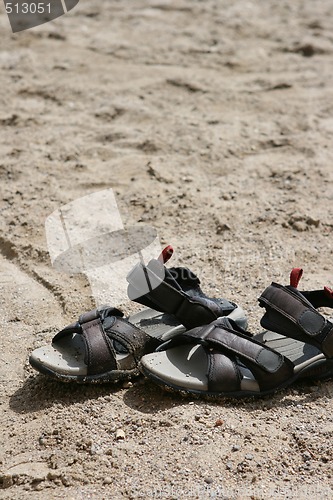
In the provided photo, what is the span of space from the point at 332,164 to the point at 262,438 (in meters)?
1.97

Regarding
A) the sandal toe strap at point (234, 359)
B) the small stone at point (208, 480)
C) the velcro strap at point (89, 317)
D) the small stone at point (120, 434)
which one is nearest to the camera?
the small stone at point (208, 480)

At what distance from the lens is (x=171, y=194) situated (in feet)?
11.5

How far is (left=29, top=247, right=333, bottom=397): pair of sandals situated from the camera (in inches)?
89.5

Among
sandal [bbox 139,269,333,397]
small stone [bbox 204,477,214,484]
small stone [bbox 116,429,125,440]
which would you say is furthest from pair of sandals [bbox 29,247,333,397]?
small stone [bbox 204,477,214,484]

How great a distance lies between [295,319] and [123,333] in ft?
1.86

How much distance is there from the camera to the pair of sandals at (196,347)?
227 centimetres

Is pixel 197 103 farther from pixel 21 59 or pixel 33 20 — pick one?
pixel 33 20

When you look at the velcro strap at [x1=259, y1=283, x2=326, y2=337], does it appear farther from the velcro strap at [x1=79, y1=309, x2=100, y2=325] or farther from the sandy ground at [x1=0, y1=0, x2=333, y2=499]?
the velcro strap at [x1=79, y1=309, x2=100, y2=325]

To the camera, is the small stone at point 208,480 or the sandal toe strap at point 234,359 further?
the sandal toe strap at point 234,359

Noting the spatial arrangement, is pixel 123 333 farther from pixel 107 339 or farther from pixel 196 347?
pixel 196 347

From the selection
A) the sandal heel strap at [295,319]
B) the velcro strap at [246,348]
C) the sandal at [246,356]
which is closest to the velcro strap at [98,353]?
the sandal at [246,356]

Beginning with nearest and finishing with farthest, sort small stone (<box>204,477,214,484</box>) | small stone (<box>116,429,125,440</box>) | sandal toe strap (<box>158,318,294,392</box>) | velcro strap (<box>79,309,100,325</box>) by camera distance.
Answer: small stone (<box>204,477,214,484</box>), small stone (<box>116,429,125,440</box>), sandal toe strap (<box>158,318,294,392</box>), velcro strap (<box>79,309,100,325</box>)

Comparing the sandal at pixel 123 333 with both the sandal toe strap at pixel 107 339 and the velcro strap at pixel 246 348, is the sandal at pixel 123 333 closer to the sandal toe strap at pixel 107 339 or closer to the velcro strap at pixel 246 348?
the sandal toe strap at pixel 107 339

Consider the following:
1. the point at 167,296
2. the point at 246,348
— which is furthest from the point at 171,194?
the point at 246,348
